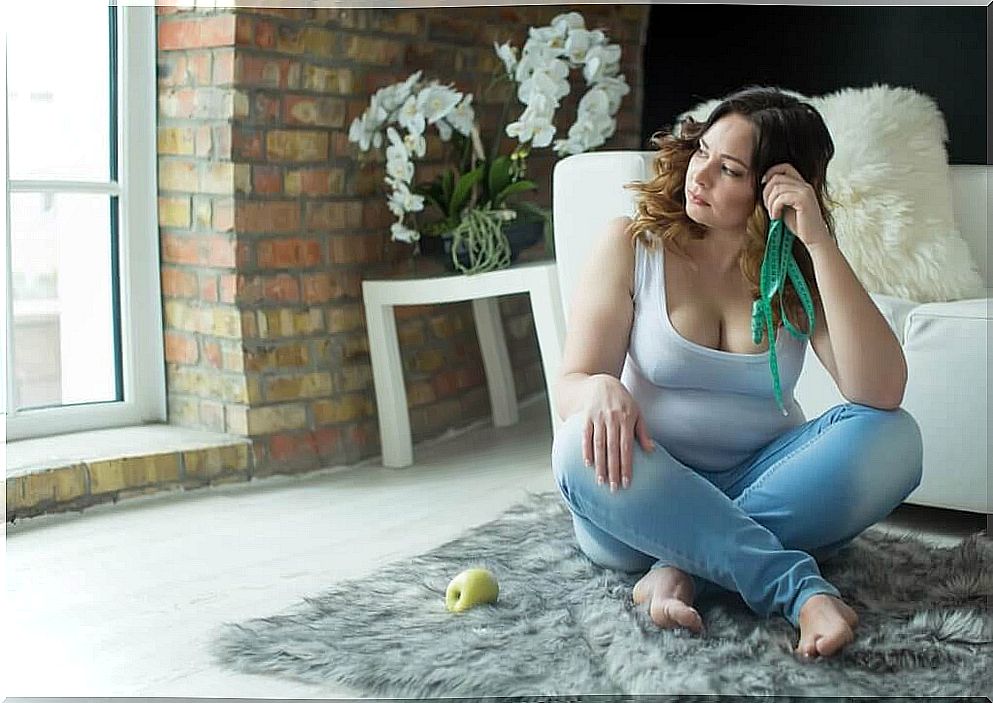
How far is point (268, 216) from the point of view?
240cm

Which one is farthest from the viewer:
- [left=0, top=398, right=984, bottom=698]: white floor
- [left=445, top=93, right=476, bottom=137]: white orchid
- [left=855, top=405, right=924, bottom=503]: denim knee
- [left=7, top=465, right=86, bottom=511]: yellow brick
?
[left=445, top=93, right=476, bottom=137]: white orchid

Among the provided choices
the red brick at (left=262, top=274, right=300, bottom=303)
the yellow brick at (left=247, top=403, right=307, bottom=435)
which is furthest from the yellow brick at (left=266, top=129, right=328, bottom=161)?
the yellow brick at (left=247, top=403, right=307, bottom=435)

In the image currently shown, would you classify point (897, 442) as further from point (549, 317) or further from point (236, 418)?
point (236, 418)

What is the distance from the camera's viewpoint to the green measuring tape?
1.53m

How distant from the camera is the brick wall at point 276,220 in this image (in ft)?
7.72

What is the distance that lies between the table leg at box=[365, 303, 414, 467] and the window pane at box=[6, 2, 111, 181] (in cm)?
61

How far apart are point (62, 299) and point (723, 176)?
4.63 ft

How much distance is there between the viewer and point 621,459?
147 cm

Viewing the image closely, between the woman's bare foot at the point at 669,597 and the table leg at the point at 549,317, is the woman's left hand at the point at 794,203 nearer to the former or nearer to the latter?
the woman's bare foot at the point at 669,597

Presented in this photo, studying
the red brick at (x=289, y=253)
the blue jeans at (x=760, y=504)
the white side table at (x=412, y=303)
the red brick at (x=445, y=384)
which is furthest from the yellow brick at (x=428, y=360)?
the blue jeans at (x=760, y=504)

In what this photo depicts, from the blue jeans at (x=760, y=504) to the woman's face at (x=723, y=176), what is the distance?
0.30 meters

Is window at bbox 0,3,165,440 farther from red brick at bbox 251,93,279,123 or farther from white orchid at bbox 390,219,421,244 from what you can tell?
white orchid at bbox 390,219,421,244

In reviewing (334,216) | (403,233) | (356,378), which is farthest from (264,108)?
(356,378)

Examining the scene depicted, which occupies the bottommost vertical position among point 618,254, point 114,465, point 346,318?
point 114,465
